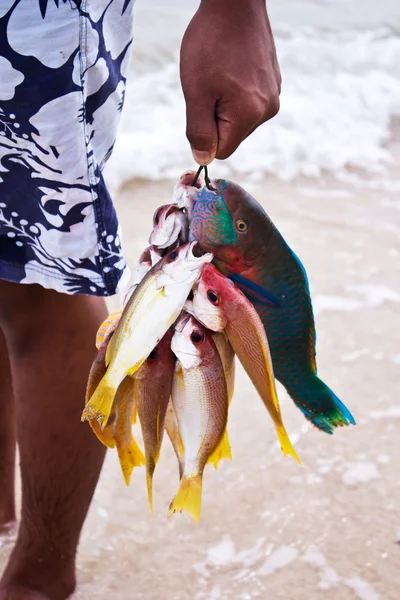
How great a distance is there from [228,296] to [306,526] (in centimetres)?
105

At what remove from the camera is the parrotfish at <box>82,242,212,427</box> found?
1185 millimetres

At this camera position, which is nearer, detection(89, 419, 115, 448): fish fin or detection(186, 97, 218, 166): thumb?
detection(186, 97, 218, 166): thumb

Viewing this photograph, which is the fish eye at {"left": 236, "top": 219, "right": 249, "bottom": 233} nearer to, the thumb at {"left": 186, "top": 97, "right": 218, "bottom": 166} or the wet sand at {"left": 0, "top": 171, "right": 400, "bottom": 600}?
the thumb at {"left": 186, "top": 97, "right": 218, "bottom": 166}

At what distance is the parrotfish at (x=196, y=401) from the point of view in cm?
121

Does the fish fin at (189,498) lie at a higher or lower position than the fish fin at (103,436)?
lower

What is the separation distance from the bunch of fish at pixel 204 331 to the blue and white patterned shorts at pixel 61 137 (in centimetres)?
15

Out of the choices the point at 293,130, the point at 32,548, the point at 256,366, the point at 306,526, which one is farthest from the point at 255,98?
the point at 293,130

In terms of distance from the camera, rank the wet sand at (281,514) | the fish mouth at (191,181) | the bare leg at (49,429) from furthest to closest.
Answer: the wet sand at (281,514) → the bare leg at (49,429) → the fish mouth at (191,181)

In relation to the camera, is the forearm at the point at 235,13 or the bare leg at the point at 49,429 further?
the bare leg at the point at 49,429

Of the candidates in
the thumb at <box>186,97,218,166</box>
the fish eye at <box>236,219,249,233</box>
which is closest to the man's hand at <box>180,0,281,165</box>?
the thumb at <box>186,97,218,166</box>

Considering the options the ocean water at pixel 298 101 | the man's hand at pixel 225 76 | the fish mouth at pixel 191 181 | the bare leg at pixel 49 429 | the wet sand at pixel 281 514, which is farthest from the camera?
the ocean water at pixel 298 101

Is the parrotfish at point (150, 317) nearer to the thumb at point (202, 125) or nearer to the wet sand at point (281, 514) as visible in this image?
the thumb at point (202, 125)

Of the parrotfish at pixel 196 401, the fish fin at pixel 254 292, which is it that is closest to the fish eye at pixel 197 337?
the parrotfish at pixel 196 401

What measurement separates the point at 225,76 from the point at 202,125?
0.08 m
